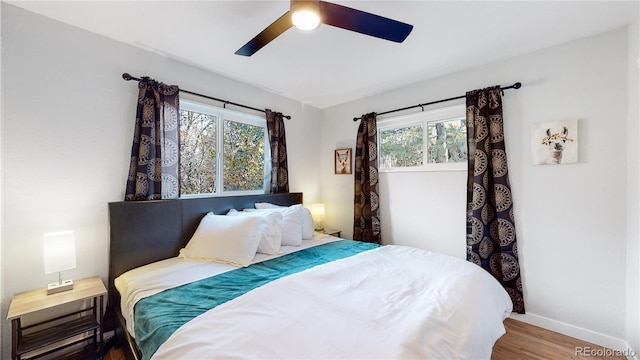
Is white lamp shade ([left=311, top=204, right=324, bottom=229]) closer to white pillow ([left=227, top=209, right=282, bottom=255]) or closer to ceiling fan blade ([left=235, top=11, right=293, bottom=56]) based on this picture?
white pillow ([left=227, top=209, right=282, bottom=255])

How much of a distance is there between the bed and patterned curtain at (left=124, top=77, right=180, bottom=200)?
148 mm

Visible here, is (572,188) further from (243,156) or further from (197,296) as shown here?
(243,156)

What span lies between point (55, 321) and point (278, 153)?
245cm

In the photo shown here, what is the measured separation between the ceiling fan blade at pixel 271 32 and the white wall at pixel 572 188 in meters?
2.10

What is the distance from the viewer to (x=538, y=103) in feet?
7.41

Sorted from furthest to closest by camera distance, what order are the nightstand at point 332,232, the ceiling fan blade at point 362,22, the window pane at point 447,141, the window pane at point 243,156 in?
the nightstand at point 332,232 < the window pane at point 243,156 < the window pane at point 447,141 < the ceiling fan blade at point 362,22

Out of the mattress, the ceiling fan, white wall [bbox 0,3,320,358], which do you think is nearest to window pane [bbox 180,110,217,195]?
white wall [bbox 0,3,320,358]

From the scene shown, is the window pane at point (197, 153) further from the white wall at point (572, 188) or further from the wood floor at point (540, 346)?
the wood floor at point (540, 346)

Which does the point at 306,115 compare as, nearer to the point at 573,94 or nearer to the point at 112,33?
the point at 112,33

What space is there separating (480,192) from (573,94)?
107 centimetres

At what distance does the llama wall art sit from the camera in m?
2.10

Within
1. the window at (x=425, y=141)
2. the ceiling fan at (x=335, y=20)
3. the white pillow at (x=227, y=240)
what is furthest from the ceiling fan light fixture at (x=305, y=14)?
the window at (x=425, y=141)

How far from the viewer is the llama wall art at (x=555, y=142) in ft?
6.89

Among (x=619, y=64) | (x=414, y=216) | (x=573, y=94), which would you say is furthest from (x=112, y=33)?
(x=619, y=64)
